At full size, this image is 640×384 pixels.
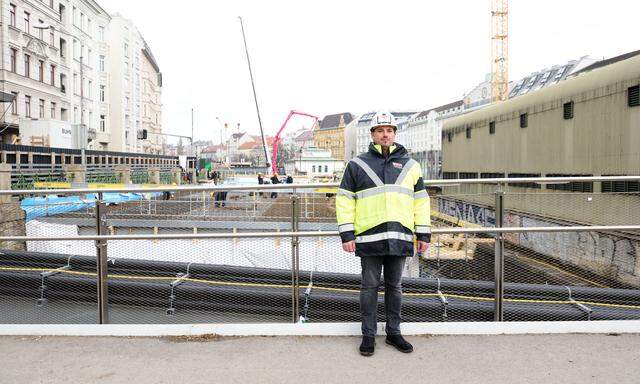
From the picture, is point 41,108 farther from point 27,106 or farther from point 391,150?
point 391,150

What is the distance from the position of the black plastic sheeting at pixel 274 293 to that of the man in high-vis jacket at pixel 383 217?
79 centimetres

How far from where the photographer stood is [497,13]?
90625mm

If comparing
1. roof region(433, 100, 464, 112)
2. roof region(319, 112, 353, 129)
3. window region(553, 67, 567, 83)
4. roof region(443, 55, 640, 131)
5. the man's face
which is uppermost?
roof region(319, 112, 353, 129)

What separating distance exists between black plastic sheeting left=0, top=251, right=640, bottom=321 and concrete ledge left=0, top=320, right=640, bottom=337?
1.40 ft

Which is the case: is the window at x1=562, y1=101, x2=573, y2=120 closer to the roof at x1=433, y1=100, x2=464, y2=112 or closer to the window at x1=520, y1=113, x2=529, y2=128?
the window at x1=520, y1=113, x2=529, y2=128

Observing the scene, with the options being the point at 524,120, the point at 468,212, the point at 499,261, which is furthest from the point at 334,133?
the point at 499,261

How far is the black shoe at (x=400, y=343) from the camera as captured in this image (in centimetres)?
378

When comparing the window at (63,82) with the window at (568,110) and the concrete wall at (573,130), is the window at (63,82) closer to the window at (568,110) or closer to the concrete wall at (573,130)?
the concrete wall at (573,130)

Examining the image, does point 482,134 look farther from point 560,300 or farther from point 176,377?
point 176,377

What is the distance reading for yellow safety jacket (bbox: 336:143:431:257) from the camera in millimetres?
3838

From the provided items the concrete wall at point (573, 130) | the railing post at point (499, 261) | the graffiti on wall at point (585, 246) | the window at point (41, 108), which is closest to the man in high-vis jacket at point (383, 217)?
the railing post at point (499, 261)

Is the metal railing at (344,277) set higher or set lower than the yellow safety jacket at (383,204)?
lower

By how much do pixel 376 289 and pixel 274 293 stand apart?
3.97 ft

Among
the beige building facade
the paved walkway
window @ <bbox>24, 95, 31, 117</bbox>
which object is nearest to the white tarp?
the paved walkway
